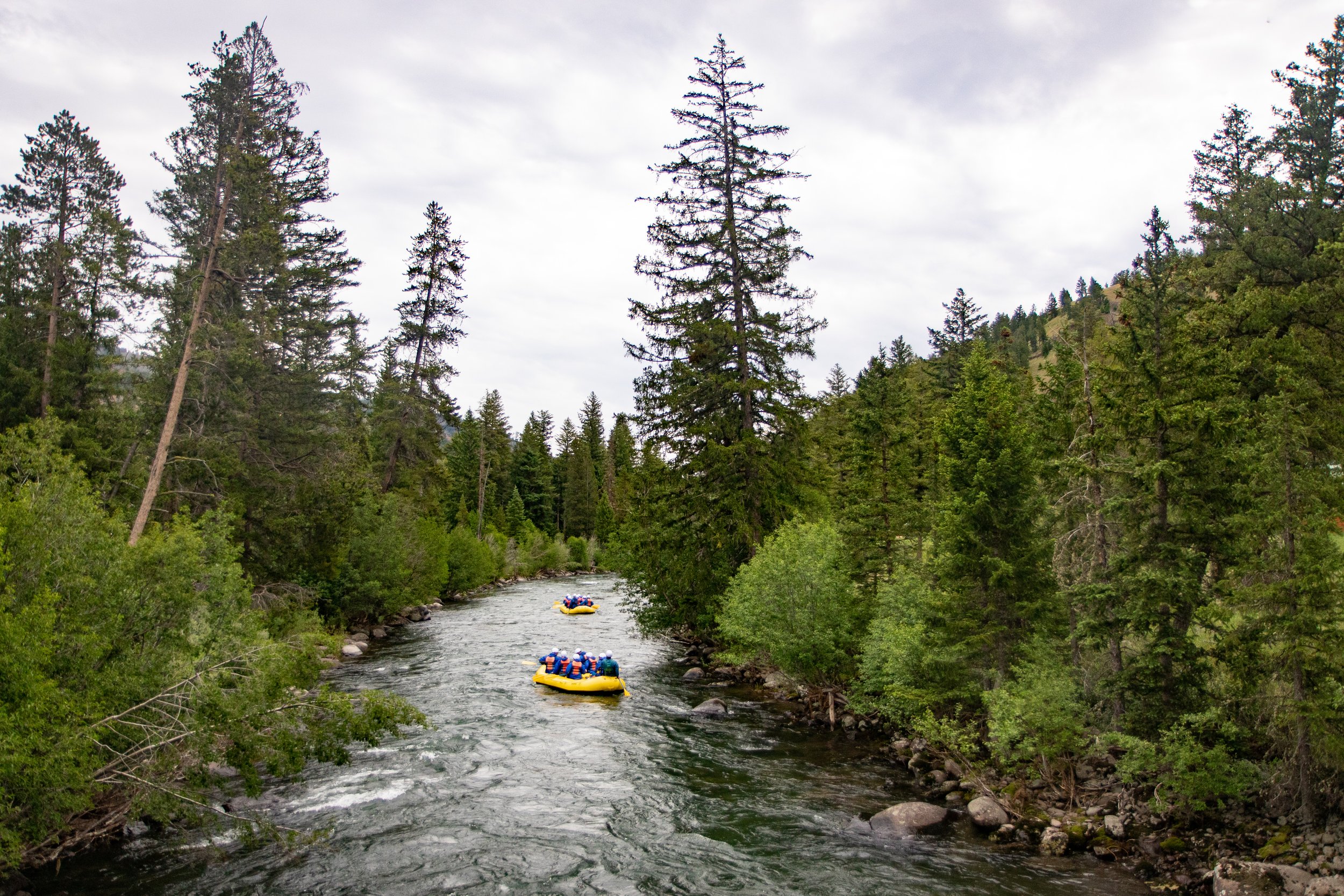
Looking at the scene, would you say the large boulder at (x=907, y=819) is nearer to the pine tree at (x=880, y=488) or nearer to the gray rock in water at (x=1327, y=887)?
the gray rock in water at (x=1327, y=887)

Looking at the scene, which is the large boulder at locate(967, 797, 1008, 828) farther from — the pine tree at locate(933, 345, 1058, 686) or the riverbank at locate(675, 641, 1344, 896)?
the pine tree at locate(933, 345, 1058, 686)

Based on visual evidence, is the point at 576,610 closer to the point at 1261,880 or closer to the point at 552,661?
the point at 552,661

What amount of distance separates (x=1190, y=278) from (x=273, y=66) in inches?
1019

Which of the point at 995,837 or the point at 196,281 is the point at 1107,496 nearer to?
the point at 995,837

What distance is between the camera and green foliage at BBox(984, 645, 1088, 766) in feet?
41.7

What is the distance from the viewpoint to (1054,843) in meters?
11.5

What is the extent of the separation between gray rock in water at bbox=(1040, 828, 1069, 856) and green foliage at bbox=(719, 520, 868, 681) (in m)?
6.99

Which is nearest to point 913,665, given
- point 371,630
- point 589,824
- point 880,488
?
point 589,824

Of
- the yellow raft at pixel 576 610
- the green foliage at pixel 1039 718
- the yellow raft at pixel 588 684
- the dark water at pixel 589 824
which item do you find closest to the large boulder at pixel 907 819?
the dark water at pixel 589 824

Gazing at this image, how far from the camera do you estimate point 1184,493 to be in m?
12.4

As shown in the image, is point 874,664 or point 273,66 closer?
point 874,664

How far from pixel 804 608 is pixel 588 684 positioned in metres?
6.69

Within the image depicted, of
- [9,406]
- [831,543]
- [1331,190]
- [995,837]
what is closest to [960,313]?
[1331,190]

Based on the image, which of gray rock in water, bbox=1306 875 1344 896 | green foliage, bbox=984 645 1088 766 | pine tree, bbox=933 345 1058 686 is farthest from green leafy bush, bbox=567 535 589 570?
gray rock in water, bbox=1306 875 1344 896
